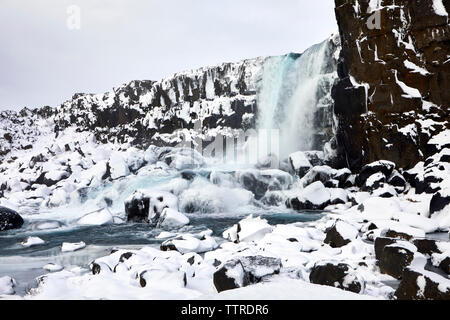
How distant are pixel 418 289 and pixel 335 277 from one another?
50.9 inches

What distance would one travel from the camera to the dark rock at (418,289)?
4.72 m

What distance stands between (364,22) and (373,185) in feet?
32.1

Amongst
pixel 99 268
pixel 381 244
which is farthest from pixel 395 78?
pixel 99 268

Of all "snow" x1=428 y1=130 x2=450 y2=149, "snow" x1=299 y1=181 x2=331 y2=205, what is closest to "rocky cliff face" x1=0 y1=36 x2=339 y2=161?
"snow" x1=428 y1=130 x2=450 y2=149

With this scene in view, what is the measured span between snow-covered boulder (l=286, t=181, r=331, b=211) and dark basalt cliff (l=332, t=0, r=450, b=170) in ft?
15.3

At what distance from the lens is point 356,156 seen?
2175cm

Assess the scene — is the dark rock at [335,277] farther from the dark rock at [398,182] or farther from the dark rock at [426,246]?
the dark rock at [398,182]

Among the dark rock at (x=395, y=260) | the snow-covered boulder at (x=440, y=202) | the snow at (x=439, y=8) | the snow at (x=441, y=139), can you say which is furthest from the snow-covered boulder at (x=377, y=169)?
the dark rock at (x=395, y=260)

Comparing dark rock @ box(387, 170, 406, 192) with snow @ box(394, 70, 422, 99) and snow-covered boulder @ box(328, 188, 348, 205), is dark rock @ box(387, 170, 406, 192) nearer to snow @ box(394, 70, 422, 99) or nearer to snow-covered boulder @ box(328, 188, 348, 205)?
snow-covered boulder @ box(328, 188, 348, 205)

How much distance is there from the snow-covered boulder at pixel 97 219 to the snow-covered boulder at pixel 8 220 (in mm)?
3175

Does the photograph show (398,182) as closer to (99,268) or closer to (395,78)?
(395,78)

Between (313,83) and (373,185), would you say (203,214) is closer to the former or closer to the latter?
(373,185)

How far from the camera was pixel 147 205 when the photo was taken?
16.8 m
